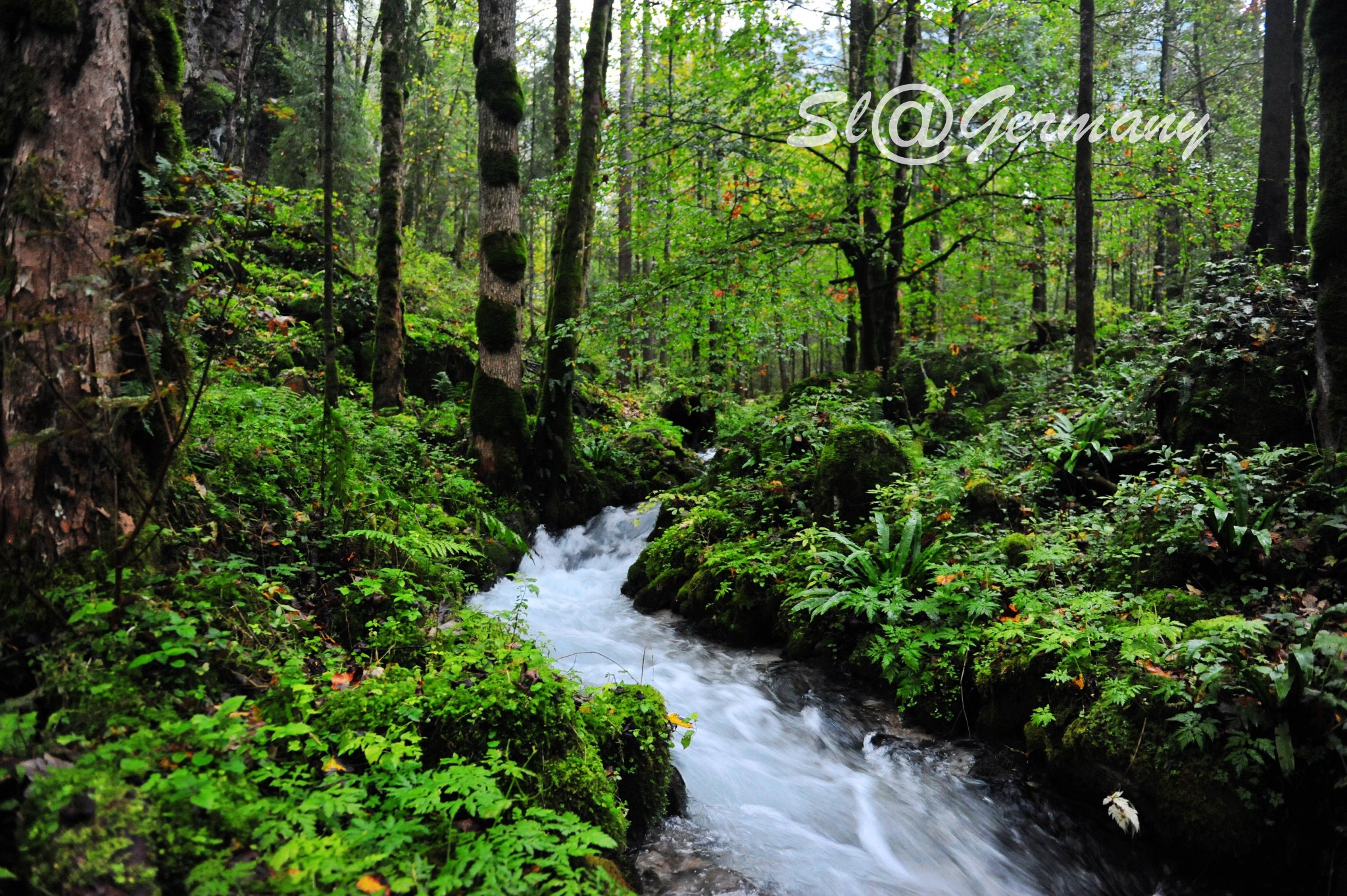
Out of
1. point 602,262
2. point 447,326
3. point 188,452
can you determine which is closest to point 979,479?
point 188,452

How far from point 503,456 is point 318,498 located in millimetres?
3569

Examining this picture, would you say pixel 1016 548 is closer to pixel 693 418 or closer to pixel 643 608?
pixel 643 608

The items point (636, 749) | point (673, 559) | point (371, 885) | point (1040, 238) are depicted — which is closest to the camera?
point (371, 885)

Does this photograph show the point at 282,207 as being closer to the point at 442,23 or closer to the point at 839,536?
the point at 442,23

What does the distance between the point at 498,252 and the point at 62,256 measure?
6.08 meters

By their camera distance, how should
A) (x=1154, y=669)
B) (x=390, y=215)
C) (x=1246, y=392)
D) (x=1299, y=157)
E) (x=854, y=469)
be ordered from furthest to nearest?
(x=1299, y=157)
(x=390, y=215)
(x=854, y=469)
(x=1246, y=392)
(x=1154, y=669)

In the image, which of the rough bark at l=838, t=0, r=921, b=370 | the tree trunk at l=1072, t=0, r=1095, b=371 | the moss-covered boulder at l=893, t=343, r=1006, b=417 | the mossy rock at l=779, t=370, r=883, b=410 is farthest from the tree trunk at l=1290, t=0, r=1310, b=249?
the mossy rock at l=779, t=370, r=883, b=410

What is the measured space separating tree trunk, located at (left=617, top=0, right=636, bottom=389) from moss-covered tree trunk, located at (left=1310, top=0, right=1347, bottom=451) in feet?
24.6

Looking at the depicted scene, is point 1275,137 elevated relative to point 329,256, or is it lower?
elevated

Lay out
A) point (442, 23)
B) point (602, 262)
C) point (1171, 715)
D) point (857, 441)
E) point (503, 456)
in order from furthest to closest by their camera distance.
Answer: point (602, 262) < point (442, 23) < point (503, 456) < point (857, 441) < point (1171, 715)

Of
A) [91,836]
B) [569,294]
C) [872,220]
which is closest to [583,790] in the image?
[91,836]

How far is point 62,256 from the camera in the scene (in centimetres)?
333

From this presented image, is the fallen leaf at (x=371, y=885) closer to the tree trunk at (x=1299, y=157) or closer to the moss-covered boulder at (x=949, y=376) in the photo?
the moss-covered boulder at (x=949, y=376)

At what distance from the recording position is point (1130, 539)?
5.83 m
